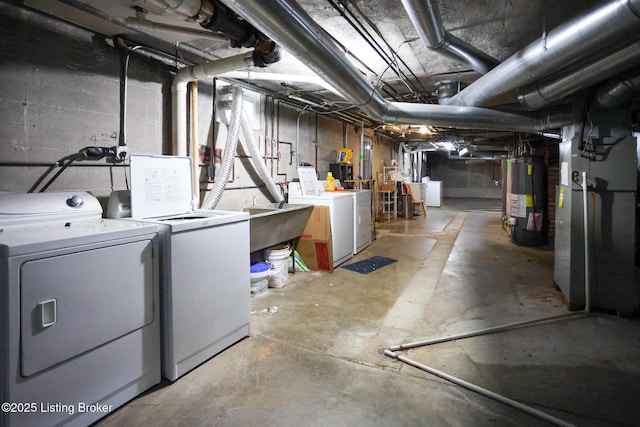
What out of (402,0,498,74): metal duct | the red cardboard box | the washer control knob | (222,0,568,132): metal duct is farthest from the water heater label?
the washer control knob

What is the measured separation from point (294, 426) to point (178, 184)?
1.79m

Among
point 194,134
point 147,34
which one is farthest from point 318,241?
point 147,34

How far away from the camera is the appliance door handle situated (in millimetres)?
1469

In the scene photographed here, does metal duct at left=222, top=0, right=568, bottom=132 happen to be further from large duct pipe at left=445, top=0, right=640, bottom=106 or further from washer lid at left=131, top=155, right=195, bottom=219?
washer lid at left=131, top=155, right=195, bottom=219

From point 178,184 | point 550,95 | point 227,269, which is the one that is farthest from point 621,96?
point 178,184

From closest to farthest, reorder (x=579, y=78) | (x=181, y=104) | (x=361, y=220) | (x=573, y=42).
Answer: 1. (x=573, y=42)
2. (x=579, y=78)
3. (x=181, y=104)
4. (x=361, y=220)

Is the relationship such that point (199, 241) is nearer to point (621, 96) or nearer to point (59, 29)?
point (59, 29)

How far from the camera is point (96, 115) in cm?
251

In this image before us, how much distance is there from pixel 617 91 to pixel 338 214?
2.94 metres

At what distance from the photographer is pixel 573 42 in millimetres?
2080

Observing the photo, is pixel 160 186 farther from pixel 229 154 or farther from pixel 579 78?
pixel 579 78

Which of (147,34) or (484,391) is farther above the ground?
(147,34)

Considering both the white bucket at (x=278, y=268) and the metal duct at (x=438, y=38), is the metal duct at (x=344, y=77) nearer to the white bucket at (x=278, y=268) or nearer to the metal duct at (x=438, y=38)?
the metal duct at (x=438, y=38)

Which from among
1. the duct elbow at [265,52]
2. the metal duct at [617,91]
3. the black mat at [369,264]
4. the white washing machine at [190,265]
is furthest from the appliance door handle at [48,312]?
the metal duct at [617,91]
